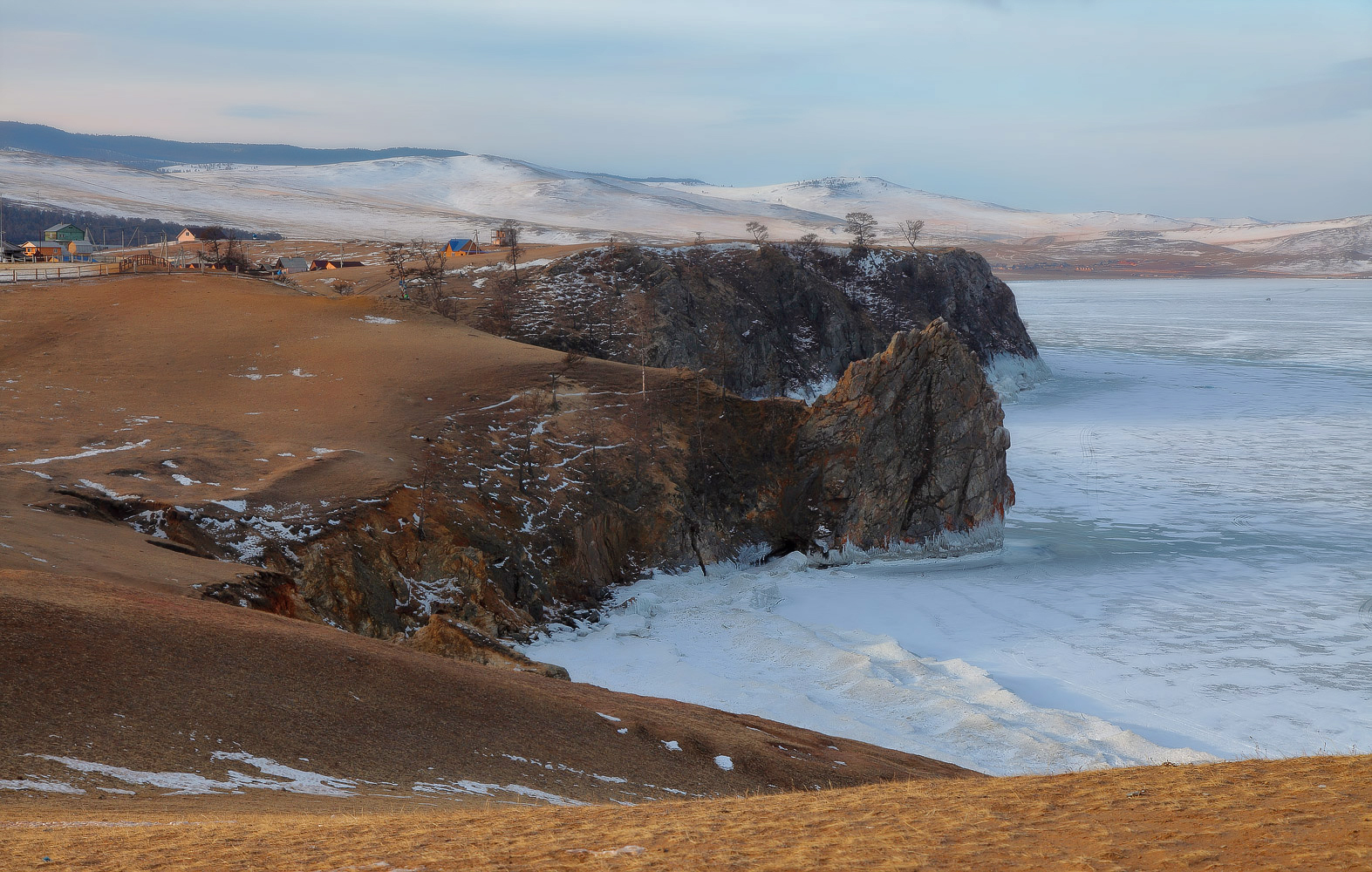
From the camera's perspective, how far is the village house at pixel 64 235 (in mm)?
105500

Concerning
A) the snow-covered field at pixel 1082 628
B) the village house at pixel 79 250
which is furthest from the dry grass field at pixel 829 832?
the village house at pixel 79 250

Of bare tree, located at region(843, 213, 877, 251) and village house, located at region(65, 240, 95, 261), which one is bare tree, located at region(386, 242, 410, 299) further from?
bare tree, located at region(843, 213, 877, 251)

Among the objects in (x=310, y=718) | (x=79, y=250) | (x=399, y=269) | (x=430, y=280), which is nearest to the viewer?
(x=310, y=718)

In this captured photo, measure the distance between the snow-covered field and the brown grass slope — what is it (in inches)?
289

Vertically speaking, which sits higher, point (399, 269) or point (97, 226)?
point (97, 226)

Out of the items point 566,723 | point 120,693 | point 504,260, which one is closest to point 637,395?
point 566,723

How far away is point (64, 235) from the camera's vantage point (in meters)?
106

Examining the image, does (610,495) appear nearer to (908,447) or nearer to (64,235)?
(908,447)

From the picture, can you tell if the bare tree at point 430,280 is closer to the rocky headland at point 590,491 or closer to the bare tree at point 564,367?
the rocky headland at point 590,491

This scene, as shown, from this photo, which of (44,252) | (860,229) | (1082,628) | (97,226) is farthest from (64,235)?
(1082,628)

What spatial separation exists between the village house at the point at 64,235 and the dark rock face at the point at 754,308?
58.0 m

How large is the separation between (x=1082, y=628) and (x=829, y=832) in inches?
1203

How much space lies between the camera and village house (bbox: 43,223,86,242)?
106m

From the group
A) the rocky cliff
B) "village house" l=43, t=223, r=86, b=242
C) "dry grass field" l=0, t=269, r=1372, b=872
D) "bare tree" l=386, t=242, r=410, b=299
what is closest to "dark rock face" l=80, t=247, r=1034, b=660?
the rocky cliff
